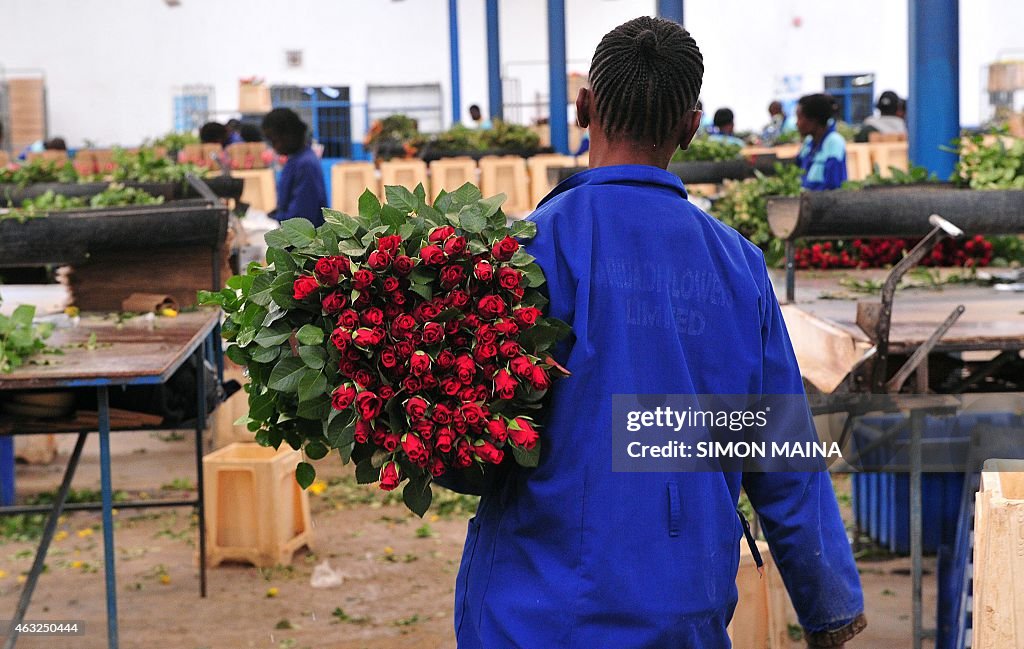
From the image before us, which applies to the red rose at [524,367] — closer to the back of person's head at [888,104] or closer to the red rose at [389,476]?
the red rose at [389,476]

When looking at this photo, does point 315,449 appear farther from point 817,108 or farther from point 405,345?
point 817,108

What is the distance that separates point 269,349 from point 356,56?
2423 centimetres

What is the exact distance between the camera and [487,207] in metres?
1.87

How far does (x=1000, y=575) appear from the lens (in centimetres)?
179

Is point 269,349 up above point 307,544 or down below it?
above

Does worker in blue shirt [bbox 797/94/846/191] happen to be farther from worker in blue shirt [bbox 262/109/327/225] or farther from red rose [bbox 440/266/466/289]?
red rose [bbox 440/266/466/289]

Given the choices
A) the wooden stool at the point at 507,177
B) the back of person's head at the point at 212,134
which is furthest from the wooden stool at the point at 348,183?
the back of person's head at the point at 212,134

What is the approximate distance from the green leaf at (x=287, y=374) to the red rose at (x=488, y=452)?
281 mm

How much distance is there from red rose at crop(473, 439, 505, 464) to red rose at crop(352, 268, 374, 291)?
28 centimetres

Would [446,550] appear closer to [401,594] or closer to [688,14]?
[401,594]

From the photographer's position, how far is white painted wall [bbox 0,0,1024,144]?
77.8 ft

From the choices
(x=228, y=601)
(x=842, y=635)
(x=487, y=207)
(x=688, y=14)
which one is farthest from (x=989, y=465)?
(x=688, y=14)

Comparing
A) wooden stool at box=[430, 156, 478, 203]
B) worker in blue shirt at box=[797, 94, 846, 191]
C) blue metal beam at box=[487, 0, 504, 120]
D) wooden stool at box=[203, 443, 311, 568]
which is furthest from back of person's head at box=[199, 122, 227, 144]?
wooden stool at box=[203, 443, 311, 568]

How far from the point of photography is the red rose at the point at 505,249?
173 cm
